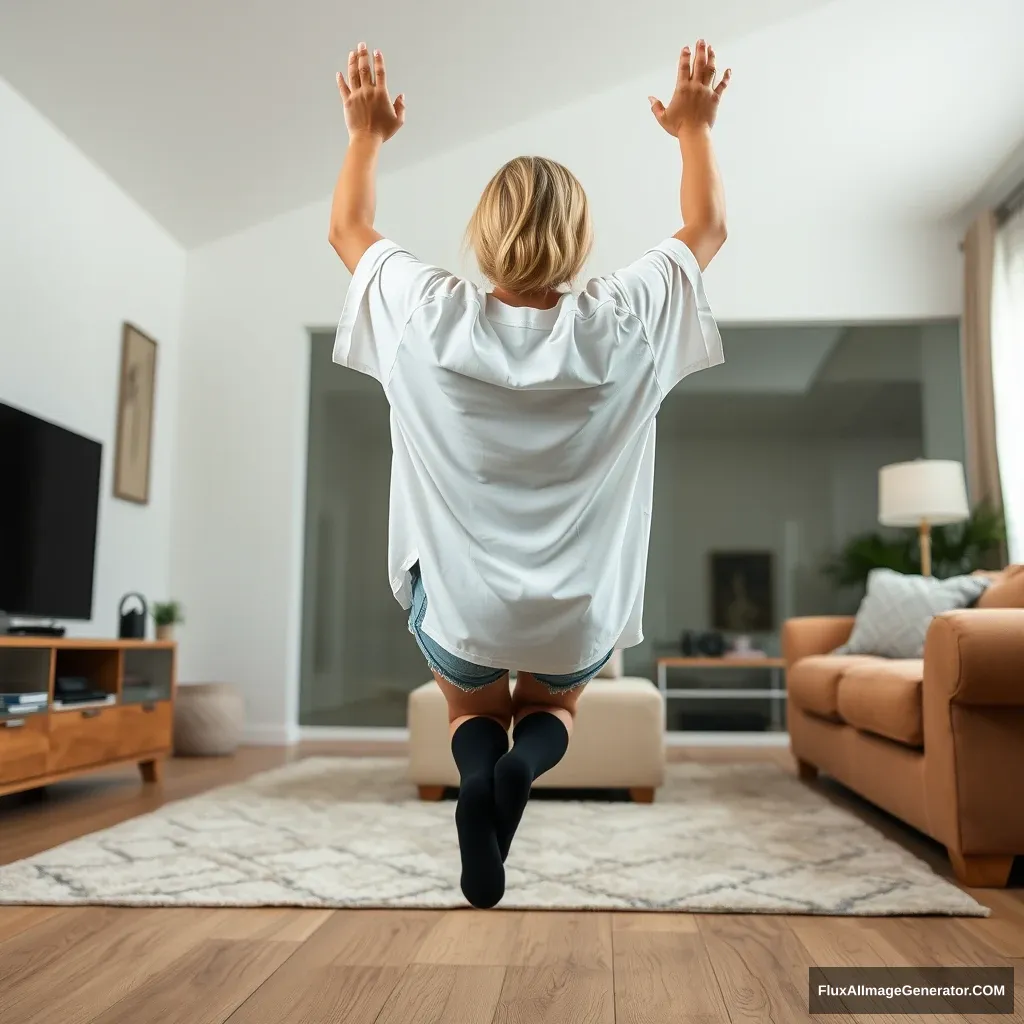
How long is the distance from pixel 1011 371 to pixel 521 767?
5.16 metres

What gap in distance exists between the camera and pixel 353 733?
635 cm

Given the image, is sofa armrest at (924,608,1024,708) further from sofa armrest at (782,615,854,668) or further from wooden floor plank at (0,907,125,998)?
sofa armrest at (782,615,854,668)

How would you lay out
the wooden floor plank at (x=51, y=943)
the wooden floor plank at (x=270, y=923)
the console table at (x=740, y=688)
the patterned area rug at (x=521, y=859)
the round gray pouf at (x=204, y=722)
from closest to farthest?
the wooden floor plank at (x=51, y=943) < the wooden floor plank at (x=270, y=923) < the patterned area rug at (x=521, y=859) < the round gray pouf at (x=204, y=722) < the console table at (x=740, y=688)

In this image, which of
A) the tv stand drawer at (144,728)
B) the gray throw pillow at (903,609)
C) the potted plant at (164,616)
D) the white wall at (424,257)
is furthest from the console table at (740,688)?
→ the tv stand drawer at (144,728)

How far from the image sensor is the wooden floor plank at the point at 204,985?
169cm

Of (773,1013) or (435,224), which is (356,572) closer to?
(435,224)

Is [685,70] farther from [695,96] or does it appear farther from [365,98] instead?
[365,98]

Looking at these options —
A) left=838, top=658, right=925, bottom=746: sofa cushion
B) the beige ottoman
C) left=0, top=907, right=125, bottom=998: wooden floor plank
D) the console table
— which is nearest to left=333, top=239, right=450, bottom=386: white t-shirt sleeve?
left=0, top=907, right=125, bottom=998: wooden floor plank

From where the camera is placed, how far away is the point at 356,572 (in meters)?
6.47

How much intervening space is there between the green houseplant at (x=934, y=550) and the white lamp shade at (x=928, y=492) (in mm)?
408

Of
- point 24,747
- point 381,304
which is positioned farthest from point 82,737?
point 381,304

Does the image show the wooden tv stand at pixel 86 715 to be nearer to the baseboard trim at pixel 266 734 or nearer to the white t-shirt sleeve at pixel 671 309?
the baseboard trim at pixel 266 734

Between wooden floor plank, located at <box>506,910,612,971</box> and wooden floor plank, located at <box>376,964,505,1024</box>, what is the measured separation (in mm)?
113

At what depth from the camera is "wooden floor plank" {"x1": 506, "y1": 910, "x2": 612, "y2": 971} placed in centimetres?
200
